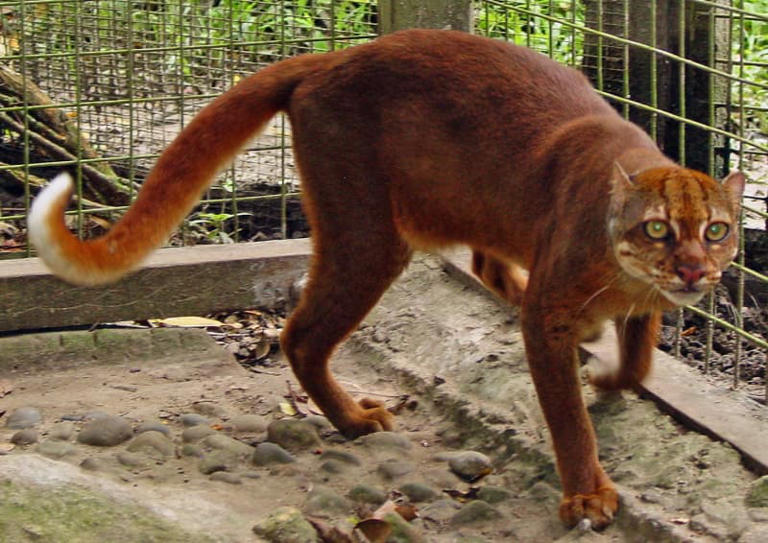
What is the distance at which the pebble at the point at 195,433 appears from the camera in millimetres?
4098

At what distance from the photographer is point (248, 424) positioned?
425cm

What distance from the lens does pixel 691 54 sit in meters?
5.19

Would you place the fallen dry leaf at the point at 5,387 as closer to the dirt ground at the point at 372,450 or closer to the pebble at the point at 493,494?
the dirt ground at the point at 372,450

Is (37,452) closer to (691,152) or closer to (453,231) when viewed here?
(453,231)

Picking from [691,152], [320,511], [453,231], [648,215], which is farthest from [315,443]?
[691,152]

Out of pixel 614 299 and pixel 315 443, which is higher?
pixel 614 299

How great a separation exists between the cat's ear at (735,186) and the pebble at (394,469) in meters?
1.22

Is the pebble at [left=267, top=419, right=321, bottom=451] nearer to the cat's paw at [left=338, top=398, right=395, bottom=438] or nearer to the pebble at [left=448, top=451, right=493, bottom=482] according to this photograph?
the cat's paw at [left=338, top=398, right=395, bottom=438]

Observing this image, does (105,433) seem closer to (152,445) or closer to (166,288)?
(152,445)

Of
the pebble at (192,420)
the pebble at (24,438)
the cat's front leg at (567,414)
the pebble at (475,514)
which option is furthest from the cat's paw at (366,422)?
the pebble at (24,438)

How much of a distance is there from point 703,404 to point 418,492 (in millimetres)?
868

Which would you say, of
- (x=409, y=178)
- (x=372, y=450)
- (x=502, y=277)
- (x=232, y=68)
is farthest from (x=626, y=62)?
(x=372, y=450)

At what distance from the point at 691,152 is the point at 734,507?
88.7 inches

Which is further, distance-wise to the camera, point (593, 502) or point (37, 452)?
point (37, 452)
